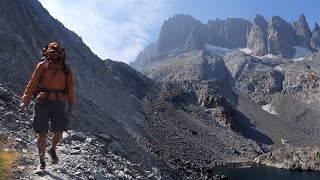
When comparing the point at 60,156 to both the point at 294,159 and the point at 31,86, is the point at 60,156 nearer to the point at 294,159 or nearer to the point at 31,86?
the point at 31,86

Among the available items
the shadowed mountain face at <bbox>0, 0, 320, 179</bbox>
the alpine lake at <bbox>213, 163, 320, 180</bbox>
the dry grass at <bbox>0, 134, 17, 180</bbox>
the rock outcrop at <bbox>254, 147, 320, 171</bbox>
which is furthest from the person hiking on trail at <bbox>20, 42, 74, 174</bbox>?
the rock outcrop at <bbox>254, 147, 320, 171</bbox>

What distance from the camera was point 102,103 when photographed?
75.2 meters

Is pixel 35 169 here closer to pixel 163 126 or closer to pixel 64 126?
pixel 64 126

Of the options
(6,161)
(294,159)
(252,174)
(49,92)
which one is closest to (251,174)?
(252,174)

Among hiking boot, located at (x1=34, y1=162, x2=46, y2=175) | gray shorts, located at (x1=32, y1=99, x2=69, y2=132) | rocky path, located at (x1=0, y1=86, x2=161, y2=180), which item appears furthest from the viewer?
rocky path, located at (x1=0, y1=86, x2=161, y2=180)

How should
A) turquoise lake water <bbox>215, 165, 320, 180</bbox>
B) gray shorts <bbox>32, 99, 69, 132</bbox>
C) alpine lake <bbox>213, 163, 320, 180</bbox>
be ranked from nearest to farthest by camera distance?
gray shorts <bbox>32, 99, 69, 132</bbox> → turquoise lake water <bbox>215, 165, 320, 180</bbox> → alpine lake <bbox>213, 163, 320, 180</bbox>

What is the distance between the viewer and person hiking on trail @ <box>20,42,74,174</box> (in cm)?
1372

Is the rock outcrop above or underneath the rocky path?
underneath

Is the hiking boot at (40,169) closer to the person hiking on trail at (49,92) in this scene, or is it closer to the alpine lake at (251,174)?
the person hiking on trail at (49,92)

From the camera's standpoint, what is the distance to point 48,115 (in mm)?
13984

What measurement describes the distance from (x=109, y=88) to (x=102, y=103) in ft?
49.2

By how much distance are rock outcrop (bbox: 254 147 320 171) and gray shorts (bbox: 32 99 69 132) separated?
312ft

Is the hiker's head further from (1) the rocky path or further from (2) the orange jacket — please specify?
(1) the rocky path

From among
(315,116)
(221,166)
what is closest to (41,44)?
(221,166)
